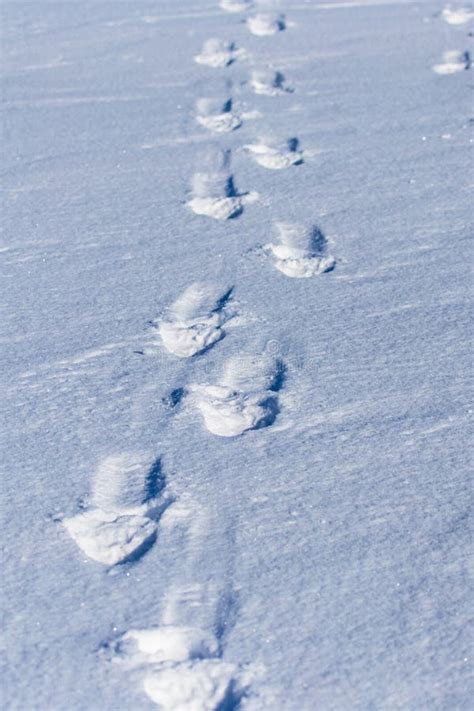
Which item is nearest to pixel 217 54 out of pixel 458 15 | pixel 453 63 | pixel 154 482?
pixel 453 63

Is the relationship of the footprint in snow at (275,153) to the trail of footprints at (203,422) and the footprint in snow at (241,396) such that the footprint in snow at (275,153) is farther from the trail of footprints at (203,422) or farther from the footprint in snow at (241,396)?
the footprint in snow at (241,396)

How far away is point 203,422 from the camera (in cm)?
158

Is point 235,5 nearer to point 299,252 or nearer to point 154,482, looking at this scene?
point 299,252

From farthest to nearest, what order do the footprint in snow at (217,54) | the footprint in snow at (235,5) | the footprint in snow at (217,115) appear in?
1. the footprint in snow at (235,5)
2. the footprint in snow at (217,54)
3. the footprint in snow at (217,115)

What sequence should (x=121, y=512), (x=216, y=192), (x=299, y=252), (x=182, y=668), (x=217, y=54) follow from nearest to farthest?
1. (x=182, y=668)
2. (x=121, y=512)
3. (x=299, y=252)
4. (x=216, y=192)
5. (x=217, y=54)

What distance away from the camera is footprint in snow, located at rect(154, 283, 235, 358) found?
1.78 meters

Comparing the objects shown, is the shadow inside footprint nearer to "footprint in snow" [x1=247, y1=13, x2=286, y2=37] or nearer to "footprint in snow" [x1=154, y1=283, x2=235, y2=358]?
"footprint in snow" [x1=154, y1=283, x2=235, y2=358]

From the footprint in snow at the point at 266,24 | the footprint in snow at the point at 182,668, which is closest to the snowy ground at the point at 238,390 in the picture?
the footprint in snow at the point at 182,668

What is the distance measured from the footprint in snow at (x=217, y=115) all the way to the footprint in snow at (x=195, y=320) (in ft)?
2.84

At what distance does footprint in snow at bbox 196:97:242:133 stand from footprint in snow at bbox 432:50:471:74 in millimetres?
682

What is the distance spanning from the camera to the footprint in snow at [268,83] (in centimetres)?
287

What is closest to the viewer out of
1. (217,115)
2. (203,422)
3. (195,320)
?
(203,422)

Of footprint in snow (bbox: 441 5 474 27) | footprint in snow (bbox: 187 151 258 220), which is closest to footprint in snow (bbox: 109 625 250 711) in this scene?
footprint in snow (bbox: 187 151 258 220)

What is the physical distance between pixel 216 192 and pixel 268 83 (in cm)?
77
